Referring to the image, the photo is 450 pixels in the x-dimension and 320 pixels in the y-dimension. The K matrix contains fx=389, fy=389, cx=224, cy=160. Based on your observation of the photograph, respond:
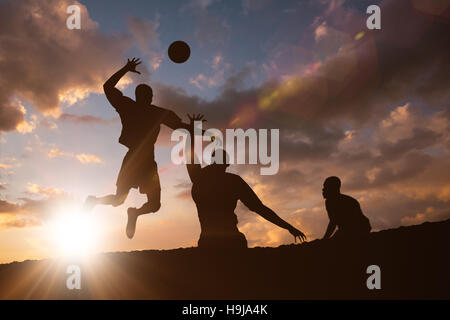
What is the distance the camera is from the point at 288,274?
524 cm

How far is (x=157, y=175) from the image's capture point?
8273 mm

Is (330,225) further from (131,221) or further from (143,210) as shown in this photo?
(131,221)

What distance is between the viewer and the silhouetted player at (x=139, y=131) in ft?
26.0

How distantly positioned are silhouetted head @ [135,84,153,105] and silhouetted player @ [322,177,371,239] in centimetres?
399

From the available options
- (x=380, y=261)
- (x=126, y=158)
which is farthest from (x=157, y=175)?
(x=380, y=261)

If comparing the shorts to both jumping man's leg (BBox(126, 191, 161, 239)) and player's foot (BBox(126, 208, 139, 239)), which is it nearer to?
jumping man's leg (BBox(126, 191, 161, 239))

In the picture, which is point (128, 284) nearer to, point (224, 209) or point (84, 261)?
point (224, 209)

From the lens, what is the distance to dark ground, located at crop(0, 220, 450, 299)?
476 cm

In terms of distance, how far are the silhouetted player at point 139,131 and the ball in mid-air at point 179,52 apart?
1.60 meters

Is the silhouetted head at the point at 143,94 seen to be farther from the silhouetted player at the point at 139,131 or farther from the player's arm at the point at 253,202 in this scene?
the player's arm at the point at 253,202

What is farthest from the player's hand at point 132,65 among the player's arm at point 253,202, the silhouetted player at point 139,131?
the player's arm at point 253,202
